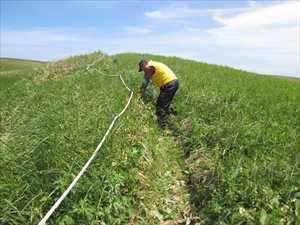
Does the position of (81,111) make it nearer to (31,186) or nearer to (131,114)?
(131,114)

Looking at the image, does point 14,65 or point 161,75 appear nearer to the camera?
point 161,75

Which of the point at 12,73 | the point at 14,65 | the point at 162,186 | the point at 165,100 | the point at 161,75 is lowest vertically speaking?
the point at 14,65

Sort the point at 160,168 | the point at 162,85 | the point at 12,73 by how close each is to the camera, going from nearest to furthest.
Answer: the point at 160,168 < the point at 162,85 < the point at 12,73

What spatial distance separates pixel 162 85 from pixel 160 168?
4.24 metres

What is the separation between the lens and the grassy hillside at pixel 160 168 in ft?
17.1

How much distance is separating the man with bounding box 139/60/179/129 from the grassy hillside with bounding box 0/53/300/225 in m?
0.77

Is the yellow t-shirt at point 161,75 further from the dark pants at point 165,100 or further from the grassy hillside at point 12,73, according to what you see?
the grassy hillside at point 12,73

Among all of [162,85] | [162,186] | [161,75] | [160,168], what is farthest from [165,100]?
[162,186]

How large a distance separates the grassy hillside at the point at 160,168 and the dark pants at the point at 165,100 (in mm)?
740

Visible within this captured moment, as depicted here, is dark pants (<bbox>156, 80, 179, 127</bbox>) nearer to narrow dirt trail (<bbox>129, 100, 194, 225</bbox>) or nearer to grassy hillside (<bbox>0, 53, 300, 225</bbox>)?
grassy hillside (<bbox>0, 53, 300, 225</bbox>)

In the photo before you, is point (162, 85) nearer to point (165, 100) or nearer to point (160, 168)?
point (165, 100)

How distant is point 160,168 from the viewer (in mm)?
7422

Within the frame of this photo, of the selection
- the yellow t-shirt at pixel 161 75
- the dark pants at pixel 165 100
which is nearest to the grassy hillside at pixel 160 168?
the dark pants at pixel 165 100

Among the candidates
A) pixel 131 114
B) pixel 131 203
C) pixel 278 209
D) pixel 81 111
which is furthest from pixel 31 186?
pixel 131 114
